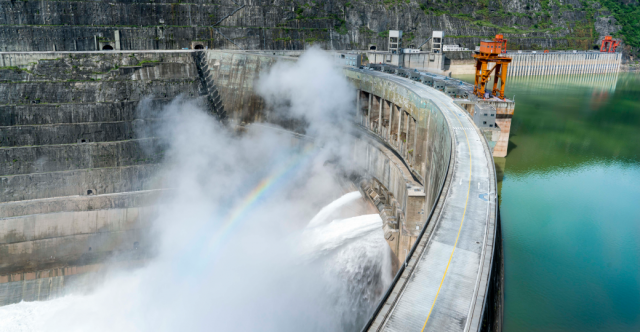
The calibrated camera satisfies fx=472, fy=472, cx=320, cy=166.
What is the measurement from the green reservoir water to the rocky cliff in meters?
28.4

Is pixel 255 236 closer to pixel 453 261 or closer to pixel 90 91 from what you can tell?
pixel 90 91

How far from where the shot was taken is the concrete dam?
28234mm

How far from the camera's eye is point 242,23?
5859 cm

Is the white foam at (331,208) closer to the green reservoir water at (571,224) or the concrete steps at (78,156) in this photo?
the green reservoir water at (571,224)

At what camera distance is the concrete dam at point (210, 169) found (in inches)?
1112

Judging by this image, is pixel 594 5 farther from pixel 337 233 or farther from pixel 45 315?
pixel 45 315

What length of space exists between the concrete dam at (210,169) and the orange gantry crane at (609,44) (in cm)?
9603

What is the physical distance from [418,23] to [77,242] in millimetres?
68314

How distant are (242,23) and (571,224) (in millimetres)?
44249

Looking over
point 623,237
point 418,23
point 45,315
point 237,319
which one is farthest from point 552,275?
point 418,23

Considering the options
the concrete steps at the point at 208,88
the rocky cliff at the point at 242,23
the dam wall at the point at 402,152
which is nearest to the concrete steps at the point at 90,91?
the concrete steps at the point at 208,88

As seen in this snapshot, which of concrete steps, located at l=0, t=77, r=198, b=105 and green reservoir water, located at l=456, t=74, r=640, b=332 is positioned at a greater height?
concrete steps, located at l=0, t=77, r=198, b=105

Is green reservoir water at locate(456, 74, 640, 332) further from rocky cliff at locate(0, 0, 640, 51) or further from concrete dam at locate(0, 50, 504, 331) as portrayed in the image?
rocky cliff at locate(0, 0, 640, 51)

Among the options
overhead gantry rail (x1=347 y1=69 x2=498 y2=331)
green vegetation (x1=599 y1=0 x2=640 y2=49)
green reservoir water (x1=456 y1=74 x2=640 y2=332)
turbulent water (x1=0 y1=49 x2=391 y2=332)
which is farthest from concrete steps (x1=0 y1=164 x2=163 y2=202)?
green vegetation (x1=599 y1=0 x2=640 y2=49)
